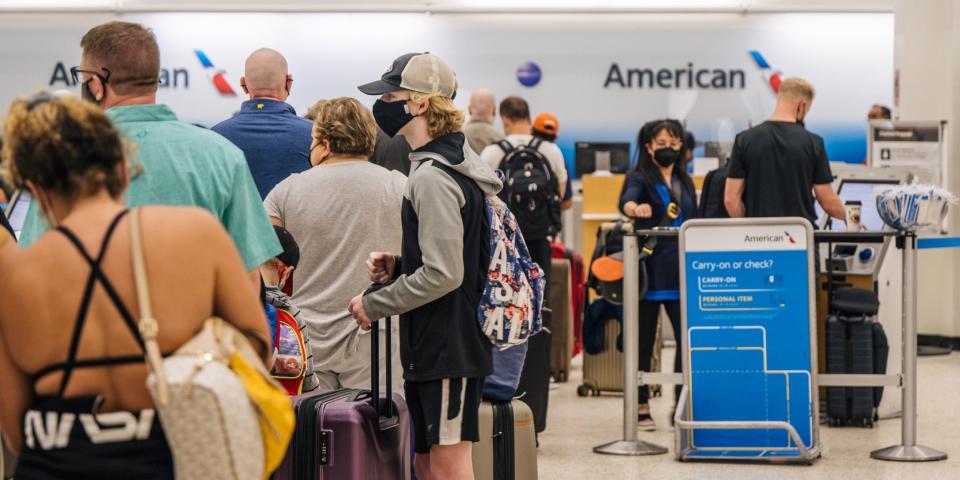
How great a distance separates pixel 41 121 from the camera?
7.32 feet

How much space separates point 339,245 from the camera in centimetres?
430

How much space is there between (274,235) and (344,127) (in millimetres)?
1246

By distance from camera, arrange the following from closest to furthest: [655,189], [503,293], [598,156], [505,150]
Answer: [503,293]
[655,189]
[505,150]
[598,156]

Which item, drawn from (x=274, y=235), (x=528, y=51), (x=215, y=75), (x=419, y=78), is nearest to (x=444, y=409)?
(x=274, y=235)

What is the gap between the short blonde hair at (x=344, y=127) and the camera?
4320 mm

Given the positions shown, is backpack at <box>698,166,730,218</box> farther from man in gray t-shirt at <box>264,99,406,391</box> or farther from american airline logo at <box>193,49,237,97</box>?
american airline logo at <box>193,49,237,97</box>

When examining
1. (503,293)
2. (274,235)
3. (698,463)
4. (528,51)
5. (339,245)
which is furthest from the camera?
(528,51)

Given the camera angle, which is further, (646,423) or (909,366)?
(646,423)

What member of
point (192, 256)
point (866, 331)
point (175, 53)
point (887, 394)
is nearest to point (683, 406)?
point (866, 331)

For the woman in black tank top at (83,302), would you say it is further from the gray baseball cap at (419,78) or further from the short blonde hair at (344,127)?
the short blonde hair at (344,127)

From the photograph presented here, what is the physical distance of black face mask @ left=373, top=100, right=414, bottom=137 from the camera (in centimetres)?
372

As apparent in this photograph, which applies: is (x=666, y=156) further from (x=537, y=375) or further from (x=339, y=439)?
(x=339, y=439)

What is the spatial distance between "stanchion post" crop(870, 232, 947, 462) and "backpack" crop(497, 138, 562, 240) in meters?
→ 1.69

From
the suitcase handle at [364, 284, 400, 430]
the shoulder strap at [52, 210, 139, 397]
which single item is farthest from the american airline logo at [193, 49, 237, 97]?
the shoulder strap at [52, 210, 139, 397]
